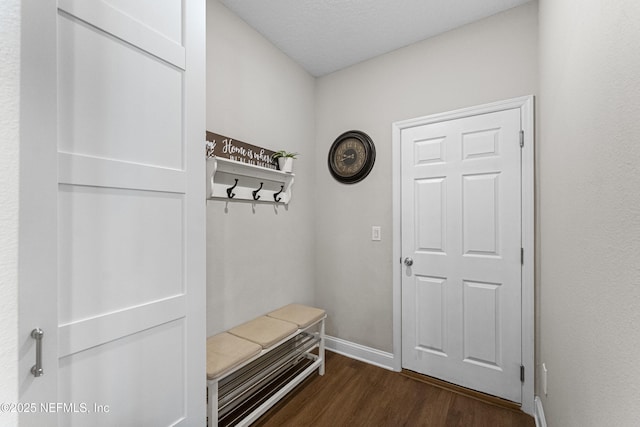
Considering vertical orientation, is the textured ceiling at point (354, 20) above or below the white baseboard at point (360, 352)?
above

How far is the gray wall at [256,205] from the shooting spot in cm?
182

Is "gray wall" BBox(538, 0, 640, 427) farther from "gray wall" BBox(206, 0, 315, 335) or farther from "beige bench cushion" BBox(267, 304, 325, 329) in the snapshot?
"gray wall" BBox(206, 0, 315, 335)

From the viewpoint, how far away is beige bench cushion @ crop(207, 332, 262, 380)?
141cm

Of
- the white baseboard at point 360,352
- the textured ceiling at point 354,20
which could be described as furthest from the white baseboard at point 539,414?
the textured ceiling at point 354,20

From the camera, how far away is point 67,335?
2.74 ft

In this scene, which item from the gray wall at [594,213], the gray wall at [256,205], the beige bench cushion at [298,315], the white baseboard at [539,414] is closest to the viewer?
the gray wall at [594,213]

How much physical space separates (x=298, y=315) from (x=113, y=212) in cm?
154

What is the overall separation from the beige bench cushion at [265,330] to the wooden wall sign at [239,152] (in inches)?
46.8

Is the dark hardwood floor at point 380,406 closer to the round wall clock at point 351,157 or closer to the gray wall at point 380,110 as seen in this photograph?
the gray wall at point 380,110

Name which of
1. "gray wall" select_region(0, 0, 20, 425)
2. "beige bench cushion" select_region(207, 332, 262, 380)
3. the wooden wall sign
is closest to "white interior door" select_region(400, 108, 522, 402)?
the wooden wall sign

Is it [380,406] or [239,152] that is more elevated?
[239,152]

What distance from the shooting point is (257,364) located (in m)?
1.92

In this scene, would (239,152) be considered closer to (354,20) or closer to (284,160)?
(284,160)

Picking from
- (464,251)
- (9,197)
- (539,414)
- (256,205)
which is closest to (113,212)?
(9,197)
